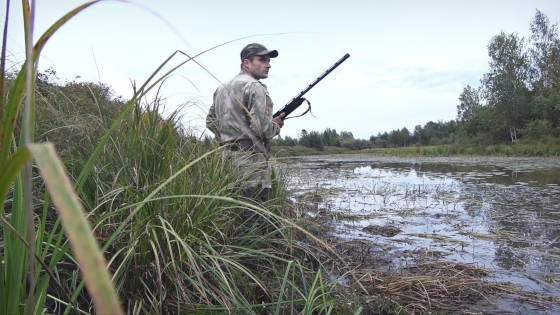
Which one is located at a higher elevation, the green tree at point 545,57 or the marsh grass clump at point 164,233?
the green tree at point 545,57

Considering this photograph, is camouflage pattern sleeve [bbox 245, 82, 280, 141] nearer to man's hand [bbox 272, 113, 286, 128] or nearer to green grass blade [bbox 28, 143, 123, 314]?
man's hand [bbox 272, 113, 286, 128]

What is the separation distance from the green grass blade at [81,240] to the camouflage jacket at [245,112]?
3.24 meters

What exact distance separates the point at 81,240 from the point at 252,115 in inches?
131

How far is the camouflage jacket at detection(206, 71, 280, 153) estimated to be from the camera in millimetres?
3617

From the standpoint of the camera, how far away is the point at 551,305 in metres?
2.53

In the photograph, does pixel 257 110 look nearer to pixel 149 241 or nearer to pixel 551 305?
pixel 149 241

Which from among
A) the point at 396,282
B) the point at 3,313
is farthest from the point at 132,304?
the point at 396,282

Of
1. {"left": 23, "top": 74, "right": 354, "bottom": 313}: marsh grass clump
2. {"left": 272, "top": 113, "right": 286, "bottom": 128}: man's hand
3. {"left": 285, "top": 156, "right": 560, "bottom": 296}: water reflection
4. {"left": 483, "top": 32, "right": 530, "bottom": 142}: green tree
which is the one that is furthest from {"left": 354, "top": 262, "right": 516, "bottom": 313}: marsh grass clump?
{"left": 483, "top": 32, "right": 530, "bottom": 142}: green tree

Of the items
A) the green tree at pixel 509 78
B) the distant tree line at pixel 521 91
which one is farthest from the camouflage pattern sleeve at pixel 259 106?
the green tree at pixel 509 78

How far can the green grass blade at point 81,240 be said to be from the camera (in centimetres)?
25

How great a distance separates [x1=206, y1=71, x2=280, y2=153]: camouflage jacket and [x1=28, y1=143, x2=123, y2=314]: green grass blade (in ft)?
10.6

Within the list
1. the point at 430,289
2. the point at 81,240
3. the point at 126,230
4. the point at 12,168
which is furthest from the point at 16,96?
the point at 430,289

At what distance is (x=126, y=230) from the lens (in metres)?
1.78

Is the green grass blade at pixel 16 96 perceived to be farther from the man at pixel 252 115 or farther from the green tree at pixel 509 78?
the green tree at pixel 509 78
